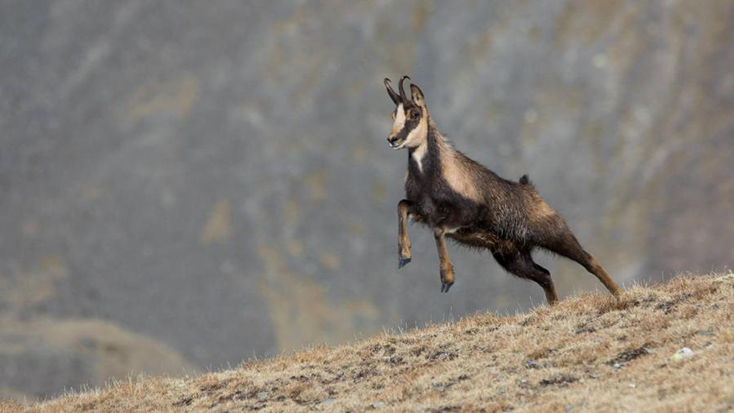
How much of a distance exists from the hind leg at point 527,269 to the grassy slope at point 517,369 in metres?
1.35

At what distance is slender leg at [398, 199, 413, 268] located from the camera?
636 inches

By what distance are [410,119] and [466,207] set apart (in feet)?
5.33

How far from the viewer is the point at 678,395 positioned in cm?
1072

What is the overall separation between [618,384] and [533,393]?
95 cm

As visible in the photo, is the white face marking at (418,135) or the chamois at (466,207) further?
the white face marking at (418,135)

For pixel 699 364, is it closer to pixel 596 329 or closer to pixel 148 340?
pixel 596 329

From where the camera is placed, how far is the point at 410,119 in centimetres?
1723

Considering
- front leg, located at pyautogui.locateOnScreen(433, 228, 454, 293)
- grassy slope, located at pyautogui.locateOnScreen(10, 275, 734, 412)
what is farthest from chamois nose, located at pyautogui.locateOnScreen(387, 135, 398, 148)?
grassy slope, located at pyautogui.locateOnScreen(10, 275, 734, 412)

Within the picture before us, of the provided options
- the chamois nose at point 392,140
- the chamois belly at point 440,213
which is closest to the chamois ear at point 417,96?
the chamois nose at point 392,140

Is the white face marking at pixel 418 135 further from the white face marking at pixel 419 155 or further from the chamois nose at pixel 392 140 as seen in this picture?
the chamois nose at pixel 392 140

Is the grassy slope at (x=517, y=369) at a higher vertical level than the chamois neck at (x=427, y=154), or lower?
lower

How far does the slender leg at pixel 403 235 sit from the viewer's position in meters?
16.2

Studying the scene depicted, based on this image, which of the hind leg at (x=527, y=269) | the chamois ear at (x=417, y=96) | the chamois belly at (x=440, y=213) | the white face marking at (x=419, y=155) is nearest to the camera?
the chamois belly at (x=440, y=213)

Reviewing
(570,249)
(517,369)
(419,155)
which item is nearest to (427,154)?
(419,155)
